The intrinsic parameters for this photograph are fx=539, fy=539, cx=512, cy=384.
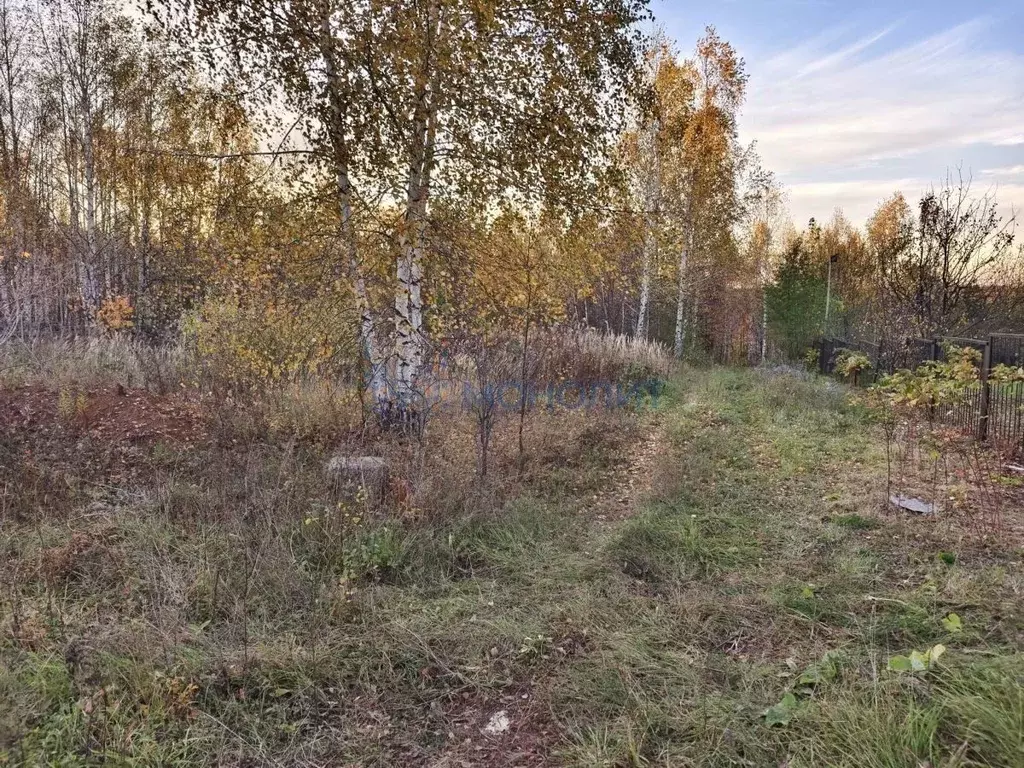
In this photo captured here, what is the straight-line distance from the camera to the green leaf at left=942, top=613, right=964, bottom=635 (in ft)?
8.76

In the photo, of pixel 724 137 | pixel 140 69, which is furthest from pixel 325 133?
pixel 724 137

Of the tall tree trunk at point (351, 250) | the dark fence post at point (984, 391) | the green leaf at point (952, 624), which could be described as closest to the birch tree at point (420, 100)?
the tall tree trunk at point (351, 250)

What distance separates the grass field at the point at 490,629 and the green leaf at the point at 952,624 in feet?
0.16

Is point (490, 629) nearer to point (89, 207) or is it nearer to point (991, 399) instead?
point (991, 399)

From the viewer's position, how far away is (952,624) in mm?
2672

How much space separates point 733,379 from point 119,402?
12.4 m

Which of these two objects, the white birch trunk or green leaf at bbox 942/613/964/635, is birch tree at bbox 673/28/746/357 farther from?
green leaf at bbox 942/613/964/635

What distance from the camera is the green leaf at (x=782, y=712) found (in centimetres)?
222

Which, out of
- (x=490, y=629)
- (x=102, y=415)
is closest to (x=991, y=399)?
(x=490, y=629)

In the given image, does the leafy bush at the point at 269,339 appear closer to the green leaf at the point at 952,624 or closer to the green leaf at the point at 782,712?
the green leaf at the point at 782,712

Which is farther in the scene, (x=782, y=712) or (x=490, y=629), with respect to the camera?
(x=490, y=629)

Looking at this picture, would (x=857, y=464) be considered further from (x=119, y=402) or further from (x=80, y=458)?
(x=119, y=402)

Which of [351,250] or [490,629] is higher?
[351,250]

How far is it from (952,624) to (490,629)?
2.37m
